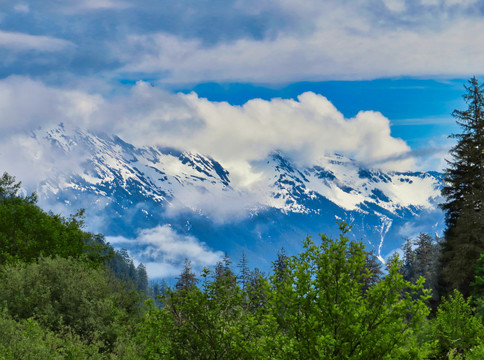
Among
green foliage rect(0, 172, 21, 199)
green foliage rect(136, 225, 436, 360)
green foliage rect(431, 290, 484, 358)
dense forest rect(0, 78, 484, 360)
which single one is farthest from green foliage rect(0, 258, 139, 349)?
green foliage rect(0, 172, 21, 199)

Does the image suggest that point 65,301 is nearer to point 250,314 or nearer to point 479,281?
point 250,314

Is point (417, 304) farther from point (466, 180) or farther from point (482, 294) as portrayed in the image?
point (466, 180)

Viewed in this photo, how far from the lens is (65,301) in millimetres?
21125

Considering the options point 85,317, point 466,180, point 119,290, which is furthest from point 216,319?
point 466,180

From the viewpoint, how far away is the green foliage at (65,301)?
19.9 meters

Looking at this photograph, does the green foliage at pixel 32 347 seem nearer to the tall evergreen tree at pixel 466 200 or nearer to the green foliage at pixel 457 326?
the green foliage at pixel 457 326

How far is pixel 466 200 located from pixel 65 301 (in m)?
30.0

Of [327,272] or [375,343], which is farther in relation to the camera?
[327,272]

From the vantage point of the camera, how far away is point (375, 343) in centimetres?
847

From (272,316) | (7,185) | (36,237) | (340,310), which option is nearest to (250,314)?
(272,316)

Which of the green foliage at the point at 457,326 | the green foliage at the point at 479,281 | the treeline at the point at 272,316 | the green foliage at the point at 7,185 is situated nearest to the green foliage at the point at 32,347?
the treeline at the point at 272,316

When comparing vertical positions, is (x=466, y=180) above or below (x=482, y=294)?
above

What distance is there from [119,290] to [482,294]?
2354 cm

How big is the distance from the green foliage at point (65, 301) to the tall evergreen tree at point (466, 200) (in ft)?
79.4
